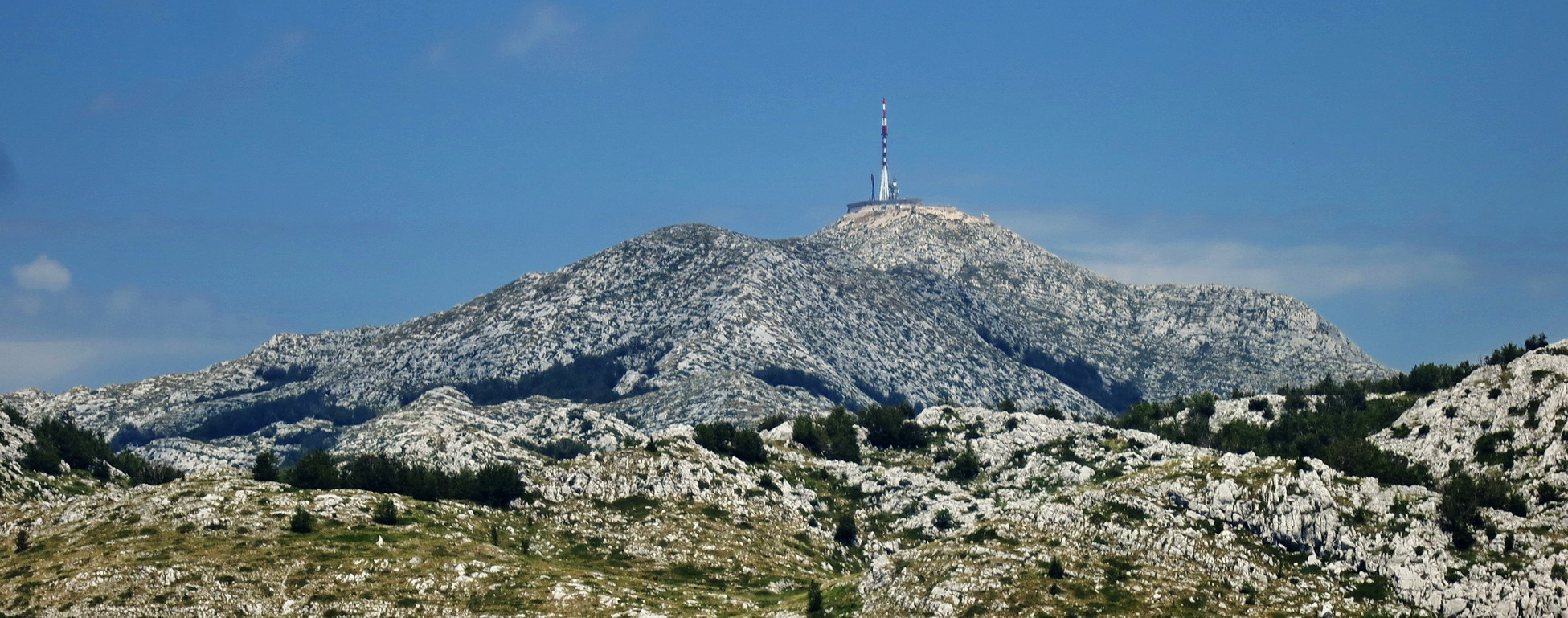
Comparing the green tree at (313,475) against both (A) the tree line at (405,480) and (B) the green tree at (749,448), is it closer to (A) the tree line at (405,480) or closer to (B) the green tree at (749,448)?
(A) the tree line at (405,480)

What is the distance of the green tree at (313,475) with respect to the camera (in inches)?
5846

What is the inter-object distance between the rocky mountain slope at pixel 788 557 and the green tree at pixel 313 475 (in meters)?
10.0

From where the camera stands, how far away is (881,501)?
16588cm

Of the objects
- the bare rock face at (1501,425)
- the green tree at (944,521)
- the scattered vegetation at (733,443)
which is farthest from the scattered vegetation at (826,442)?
the bare rock face at (1501,425)

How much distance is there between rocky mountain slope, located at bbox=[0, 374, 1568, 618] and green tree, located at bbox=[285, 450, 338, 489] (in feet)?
32.9

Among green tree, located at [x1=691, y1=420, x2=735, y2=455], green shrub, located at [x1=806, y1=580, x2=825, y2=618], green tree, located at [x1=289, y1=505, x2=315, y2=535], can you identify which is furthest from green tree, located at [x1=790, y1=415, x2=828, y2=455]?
green shrub, located at [x1=806, y1=580, x2=825, y2=618]

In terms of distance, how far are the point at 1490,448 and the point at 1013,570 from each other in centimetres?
5582

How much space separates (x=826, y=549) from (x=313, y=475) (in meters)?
52.3

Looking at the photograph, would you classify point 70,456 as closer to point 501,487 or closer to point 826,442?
point 501,487

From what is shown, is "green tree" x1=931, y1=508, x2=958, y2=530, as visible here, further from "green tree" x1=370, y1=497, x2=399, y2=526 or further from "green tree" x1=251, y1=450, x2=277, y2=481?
"green tree" x1=251, y1=450, x2=277, y2=481

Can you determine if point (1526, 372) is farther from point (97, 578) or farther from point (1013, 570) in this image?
point (97, 578)

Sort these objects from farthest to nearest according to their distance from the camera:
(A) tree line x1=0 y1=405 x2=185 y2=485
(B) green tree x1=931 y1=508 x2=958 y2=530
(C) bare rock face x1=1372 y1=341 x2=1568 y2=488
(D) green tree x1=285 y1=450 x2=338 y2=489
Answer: (B) green tree x1=931 y1=508 x2=958 y2=530 < (A) tree line x1=0 y1=405 x2=185 y2=485 < (D) green tree x1=285 y1=450 x2=338 y2=489 < (C) bare rock face x1=1372 y1=341 x2=1568 y2=488

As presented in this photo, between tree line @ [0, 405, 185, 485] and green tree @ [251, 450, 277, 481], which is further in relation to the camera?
tree line @ [0, 405, 185, 485]

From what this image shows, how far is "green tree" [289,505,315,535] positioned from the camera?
403 ft
